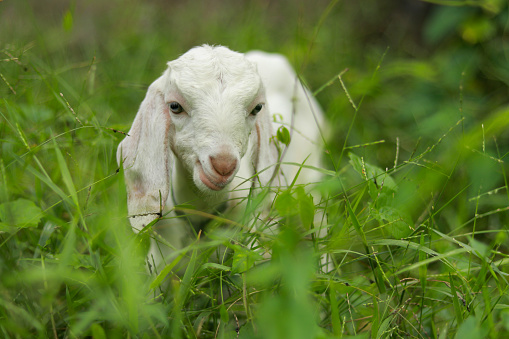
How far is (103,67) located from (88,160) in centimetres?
161

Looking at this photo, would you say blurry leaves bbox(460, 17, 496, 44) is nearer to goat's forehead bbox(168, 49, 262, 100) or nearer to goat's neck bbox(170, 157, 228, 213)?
goat's forehead bbox(168, 49, 262, 100)

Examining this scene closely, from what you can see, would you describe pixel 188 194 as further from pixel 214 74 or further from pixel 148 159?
pixel 214 74

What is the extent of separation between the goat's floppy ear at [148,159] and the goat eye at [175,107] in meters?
0.04

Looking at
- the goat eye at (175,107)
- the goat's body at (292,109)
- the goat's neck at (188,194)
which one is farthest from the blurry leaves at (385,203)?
the goat's body at (292,109)

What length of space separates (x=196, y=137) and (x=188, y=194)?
1.26 feet

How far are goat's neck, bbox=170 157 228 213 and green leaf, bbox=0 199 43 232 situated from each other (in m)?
0.56

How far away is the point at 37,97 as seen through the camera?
286 centimetres

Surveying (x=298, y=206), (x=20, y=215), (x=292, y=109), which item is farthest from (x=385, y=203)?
(x=292, y=109)

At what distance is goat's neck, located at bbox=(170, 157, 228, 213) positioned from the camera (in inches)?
79.7

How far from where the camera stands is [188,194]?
6.93ft

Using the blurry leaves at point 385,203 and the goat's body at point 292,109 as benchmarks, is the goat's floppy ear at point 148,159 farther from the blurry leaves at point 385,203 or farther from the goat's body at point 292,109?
the goat's body at point 292,109

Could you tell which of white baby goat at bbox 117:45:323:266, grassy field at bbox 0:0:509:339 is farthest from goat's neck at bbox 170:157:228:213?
grassy field at bbox 0:0:509:339

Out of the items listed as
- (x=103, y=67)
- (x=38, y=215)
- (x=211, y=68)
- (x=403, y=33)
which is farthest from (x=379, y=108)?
(x=38, y=215)

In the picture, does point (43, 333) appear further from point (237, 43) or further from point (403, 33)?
point (403, 33)
